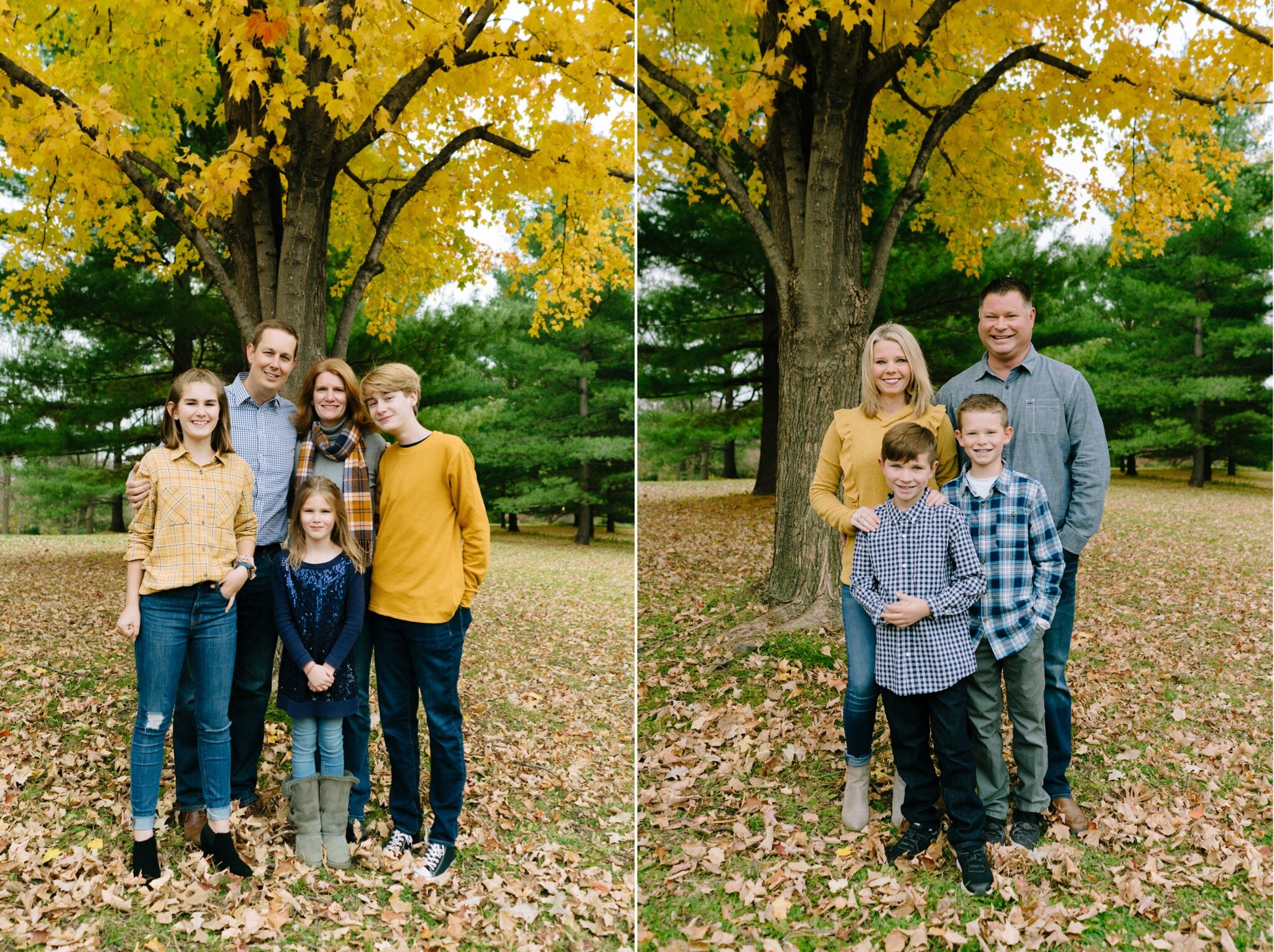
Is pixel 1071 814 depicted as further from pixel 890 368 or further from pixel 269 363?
pixel 269 363

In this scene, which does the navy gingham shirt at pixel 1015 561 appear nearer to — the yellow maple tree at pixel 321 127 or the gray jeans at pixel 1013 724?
the gray jeans at pixel 1013 724


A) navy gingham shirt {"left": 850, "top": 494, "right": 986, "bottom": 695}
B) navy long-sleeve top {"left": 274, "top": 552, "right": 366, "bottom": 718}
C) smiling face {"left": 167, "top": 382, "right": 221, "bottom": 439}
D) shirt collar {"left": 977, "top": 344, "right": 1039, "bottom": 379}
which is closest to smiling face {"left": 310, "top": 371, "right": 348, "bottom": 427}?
smiling face {"left": 167, "top": 382, "right": 221, "bottom": 439}

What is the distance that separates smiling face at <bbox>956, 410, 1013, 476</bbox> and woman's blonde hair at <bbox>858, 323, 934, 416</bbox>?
0.19m

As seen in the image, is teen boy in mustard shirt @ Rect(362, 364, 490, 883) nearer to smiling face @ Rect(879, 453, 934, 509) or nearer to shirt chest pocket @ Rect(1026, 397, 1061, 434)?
smiling face @ Rect(879, 453, 934, 509)

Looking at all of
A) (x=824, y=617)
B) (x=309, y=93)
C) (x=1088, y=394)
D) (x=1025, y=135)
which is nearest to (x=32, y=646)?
(x=309, y=93)

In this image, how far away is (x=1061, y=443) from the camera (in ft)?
10.4

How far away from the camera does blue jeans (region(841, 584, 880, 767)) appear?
3.23 metres

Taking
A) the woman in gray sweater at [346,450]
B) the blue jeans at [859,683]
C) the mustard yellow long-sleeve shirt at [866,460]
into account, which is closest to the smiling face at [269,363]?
the woman in gray sweater at [346,450]

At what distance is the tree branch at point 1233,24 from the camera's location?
4996 mm

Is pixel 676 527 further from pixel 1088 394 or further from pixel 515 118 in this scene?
pixel 1088 394

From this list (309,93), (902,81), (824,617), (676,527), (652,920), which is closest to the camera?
(652,920)

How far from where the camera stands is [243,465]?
316cm

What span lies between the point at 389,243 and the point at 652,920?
5774mm

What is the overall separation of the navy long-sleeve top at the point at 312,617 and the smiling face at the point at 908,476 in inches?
78.9
